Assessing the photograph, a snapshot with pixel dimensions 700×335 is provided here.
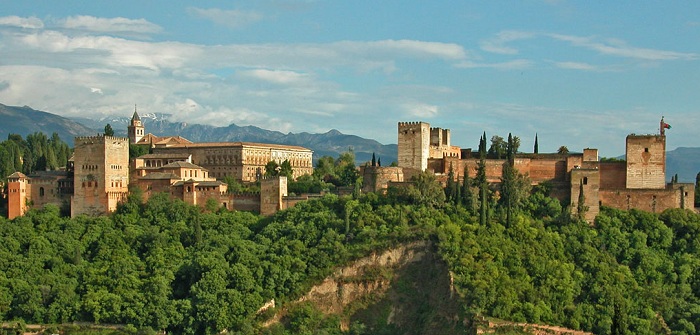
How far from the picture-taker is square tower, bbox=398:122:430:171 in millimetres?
55719

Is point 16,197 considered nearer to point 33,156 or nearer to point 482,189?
point 33,156

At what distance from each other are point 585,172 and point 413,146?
10002 mm

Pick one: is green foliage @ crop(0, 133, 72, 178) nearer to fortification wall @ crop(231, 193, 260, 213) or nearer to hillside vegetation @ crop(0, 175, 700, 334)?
hillside vegetation @ crop(0, 175, 700, 334)

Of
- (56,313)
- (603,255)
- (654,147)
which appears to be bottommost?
(56,313)

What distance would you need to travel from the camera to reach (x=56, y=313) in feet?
150

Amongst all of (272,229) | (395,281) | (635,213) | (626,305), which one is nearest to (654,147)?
(635,213)

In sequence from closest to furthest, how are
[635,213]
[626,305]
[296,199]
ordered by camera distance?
1. [626,305]
2. [635,213]
3. [296,199]

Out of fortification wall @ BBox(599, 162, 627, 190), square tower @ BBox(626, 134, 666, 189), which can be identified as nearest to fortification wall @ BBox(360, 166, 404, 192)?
fortification wall @ BBox(599, 162, 627, 190)

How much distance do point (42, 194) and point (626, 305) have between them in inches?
1260

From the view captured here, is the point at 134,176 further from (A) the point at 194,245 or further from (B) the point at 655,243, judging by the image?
(B) the point at 655,243

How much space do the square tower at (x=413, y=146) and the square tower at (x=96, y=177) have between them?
1580cm

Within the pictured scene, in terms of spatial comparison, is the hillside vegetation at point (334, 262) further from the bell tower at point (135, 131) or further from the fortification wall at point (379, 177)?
the bell tower at point (135, 131)

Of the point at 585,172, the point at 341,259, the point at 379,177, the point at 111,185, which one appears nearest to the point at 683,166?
the point at 585,172

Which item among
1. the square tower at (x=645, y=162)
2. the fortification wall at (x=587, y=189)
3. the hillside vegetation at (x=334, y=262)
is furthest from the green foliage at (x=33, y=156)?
the square tower at (x=645, y=162)
